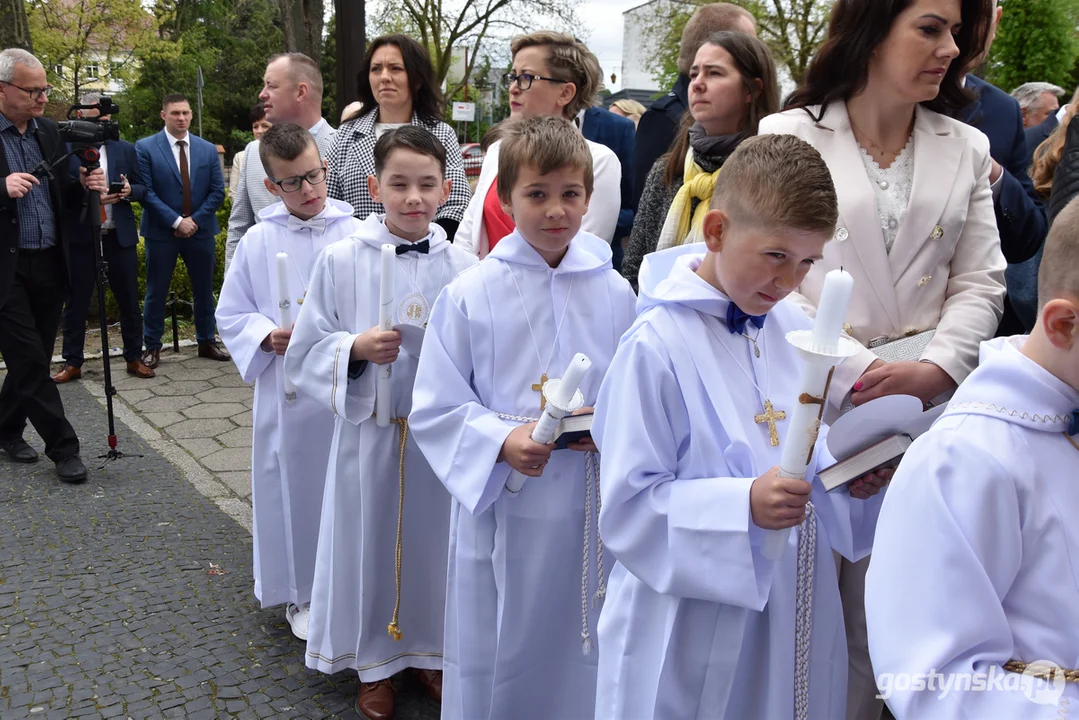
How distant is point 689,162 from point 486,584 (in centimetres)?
152

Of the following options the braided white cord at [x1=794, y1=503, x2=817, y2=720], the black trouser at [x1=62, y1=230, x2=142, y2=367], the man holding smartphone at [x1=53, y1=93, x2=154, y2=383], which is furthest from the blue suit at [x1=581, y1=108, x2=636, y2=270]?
the black trouser at [x1=62, y1=230, x2=142, y2=367]

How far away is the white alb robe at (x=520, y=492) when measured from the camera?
278 centimetres

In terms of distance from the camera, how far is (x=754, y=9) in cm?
2527

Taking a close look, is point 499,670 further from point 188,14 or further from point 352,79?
point 188,14

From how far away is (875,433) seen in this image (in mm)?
1789

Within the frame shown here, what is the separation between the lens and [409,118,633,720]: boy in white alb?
274 centimetres

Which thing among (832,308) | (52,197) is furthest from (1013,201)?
(52,197)

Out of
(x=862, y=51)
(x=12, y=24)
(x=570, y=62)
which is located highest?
(x=862, y=51)

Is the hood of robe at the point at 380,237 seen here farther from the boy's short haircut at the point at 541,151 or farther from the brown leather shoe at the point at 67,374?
the brown leather shoe at the point at 67,374

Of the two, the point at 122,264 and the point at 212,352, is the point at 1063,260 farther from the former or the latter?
the point at 212,352

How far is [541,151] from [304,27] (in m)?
11.9

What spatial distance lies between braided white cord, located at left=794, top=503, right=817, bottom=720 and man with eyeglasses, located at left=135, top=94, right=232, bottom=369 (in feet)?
24.6

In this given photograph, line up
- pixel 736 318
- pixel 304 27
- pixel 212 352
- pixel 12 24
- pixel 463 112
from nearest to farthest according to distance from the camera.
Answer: pixel 736 318
pixel 212 352
pixel 12 24
pixel 304 27
pixel 463 112

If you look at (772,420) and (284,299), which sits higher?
(772,420)
